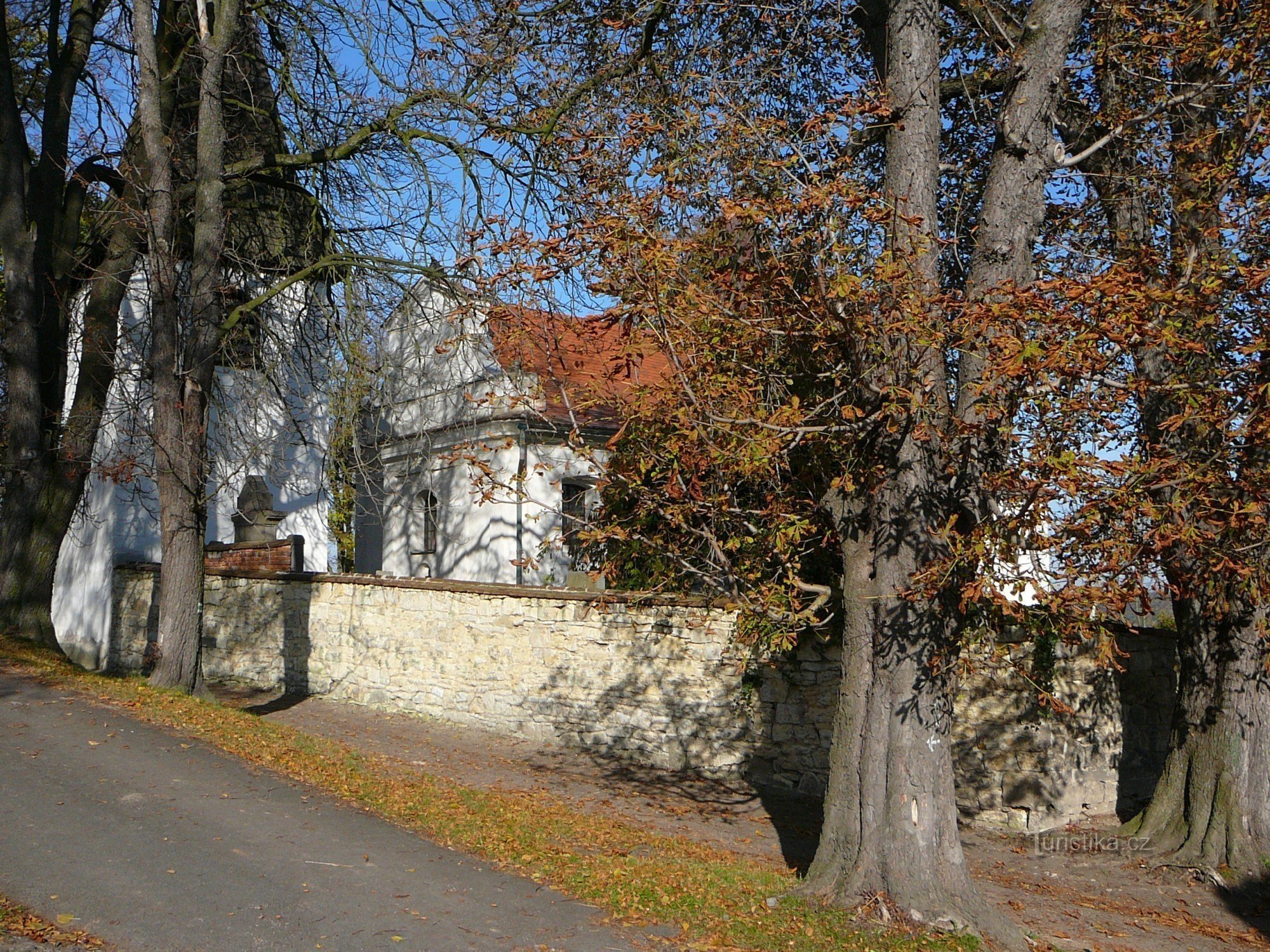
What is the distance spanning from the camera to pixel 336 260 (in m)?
12.5

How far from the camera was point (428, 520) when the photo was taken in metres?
22.7

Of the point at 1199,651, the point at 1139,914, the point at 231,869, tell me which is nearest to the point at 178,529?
the point at 231,869

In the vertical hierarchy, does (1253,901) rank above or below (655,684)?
below

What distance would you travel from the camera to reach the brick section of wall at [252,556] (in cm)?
1856

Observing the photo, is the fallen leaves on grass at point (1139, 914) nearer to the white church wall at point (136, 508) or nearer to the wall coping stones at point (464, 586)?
the wall coping stones at point (464, 586)

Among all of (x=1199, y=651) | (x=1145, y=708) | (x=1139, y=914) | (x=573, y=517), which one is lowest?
(x=1139, y=914)

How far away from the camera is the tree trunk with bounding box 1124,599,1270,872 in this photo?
27.3 feet

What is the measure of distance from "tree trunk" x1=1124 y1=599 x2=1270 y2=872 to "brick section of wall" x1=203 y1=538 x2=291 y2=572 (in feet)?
47.3

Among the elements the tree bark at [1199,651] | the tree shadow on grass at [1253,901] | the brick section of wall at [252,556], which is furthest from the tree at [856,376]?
the brick section of wall at [252,556]

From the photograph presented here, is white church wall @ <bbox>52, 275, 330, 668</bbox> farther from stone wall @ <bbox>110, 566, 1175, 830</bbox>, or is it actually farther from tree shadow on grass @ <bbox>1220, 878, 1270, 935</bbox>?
tree shadow on grass @ <bbox>1220, 878, 1270, 935</bbox>

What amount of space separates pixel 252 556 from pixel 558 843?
1249cm

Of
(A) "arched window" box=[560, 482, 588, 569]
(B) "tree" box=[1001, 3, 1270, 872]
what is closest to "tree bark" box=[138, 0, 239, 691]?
(A) "arched window" box=[560, 482, 588, 569]

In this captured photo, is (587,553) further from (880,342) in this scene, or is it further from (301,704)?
(880,342)

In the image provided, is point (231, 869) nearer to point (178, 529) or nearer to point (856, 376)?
point (856, 376)
